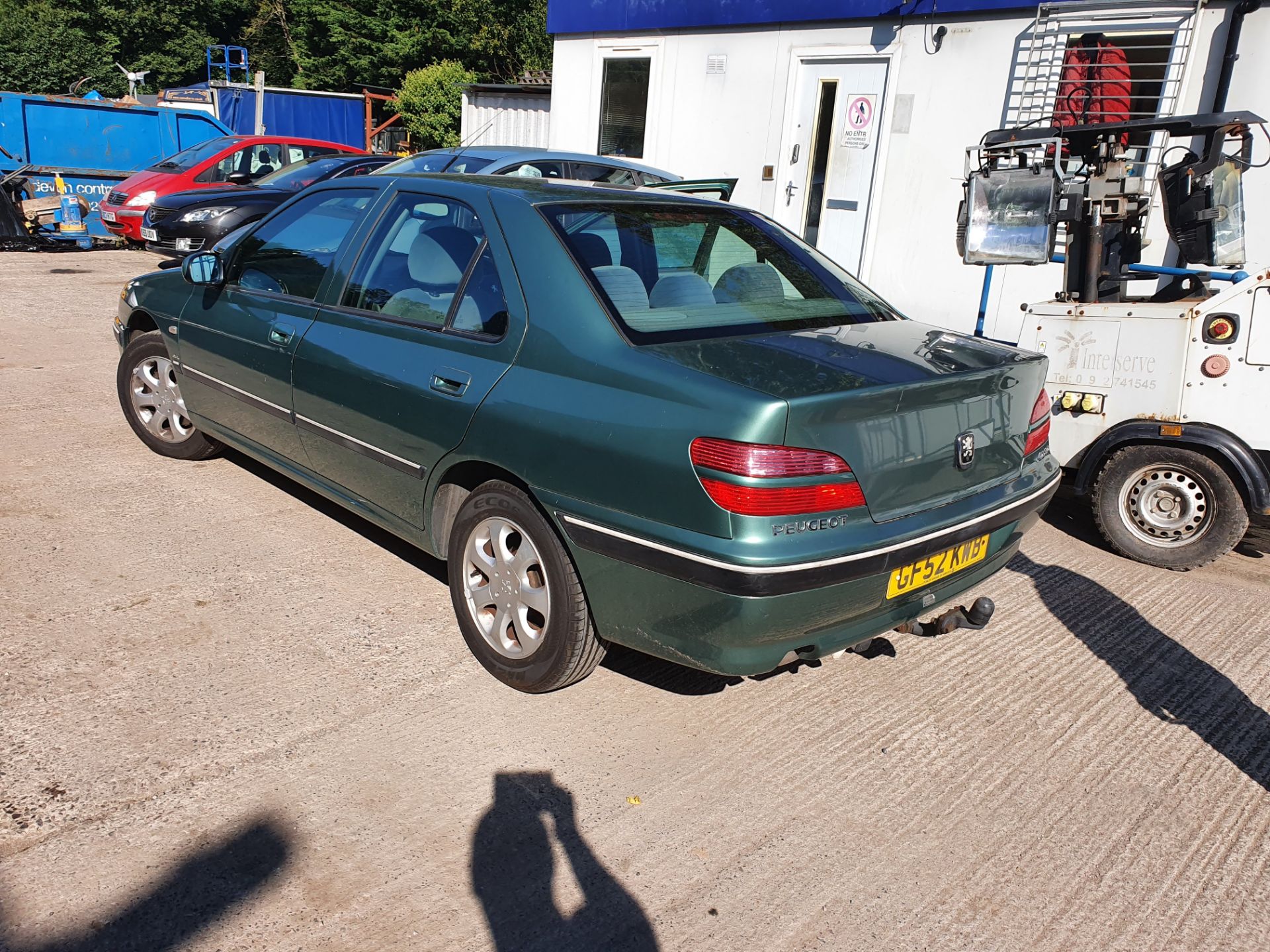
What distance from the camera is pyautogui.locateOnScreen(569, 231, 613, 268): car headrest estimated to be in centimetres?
331

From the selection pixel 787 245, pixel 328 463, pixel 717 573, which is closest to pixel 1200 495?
pixel 787 245

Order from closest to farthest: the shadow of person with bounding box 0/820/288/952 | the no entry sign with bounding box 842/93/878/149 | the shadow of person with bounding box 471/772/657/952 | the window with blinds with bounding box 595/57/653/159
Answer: the shadow of person with bounding box 0/820/288/952
the shadow of person with bounding box 471/772/657/952
the no entry sign with bounding box 842/93/878/149
the window with blinds with bounding box 595/57/653/159

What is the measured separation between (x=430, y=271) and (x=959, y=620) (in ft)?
7.30

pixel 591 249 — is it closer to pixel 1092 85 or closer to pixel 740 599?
pixel 740 599

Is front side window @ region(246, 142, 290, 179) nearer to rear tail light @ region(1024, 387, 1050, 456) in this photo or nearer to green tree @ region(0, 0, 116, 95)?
rear tail light @ region(1024, 387, 1050, 456)

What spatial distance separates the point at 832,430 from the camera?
2748mm

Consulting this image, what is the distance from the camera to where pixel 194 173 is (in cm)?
1398

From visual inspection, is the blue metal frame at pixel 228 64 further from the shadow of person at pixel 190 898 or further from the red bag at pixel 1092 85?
the shadow of person at pixel 190 898

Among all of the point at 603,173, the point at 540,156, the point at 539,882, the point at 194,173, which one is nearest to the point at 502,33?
the point at 194,173

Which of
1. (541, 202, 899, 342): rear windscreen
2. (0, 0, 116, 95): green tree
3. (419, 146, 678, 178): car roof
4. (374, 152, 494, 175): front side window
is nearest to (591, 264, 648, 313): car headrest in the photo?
(541, 202, 899, 342): rear windscreen

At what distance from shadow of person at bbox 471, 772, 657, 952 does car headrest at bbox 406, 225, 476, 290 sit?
5.74 feet

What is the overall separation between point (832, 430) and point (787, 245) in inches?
61.4

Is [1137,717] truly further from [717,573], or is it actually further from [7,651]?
[7,651]

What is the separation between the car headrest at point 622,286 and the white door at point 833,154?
7.19 meters
